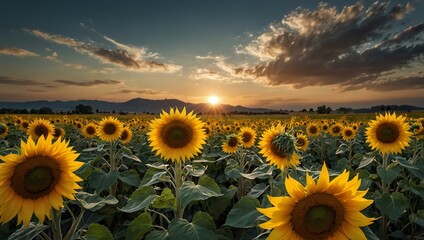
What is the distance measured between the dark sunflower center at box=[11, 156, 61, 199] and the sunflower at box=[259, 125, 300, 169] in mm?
2671

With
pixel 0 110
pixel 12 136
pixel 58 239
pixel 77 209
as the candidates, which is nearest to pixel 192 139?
pixel 58 239

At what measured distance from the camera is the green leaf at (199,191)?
12.1 feet

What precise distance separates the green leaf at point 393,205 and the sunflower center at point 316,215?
3143 millimetres

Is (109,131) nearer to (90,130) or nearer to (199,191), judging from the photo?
(90,130)

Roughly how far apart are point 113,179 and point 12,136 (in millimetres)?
Answer: 9663

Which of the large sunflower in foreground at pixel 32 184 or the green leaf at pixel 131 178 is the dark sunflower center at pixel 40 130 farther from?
the large sunflower in foreground at pixel 32 184

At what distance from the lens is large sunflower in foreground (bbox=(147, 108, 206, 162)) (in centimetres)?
496

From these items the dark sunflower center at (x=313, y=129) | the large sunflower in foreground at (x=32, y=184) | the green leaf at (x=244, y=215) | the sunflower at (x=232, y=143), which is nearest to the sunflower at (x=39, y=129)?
the sunflower at (x=232, y=143)

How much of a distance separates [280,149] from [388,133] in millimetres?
3728

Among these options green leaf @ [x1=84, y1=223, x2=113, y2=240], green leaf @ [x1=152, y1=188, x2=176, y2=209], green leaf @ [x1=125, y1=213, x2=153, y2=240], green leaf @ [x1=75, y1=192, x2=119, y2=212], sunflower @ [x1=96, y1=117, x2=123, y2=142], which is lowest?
green leaf @ [x1=125, y1=213, x2=153, y2=240]

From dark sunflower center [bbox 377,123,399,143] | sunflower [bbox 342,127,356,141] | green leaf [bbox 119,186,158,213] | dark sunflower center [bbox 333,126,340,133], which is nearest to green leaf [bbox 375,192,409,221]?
dark sunflower center [bbox 377,123,399,143]

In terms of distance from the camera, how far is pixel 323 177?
2.48m

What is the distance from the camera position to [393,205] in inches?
202

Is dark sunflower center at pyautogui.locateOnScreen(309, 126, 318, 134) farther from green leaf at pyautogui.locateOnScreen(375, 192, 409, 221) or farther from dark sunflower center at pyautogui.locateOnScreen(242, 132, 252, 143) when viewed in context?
green leaf at pyautogui.locateOnScreen(375, 192, 409, 221)
